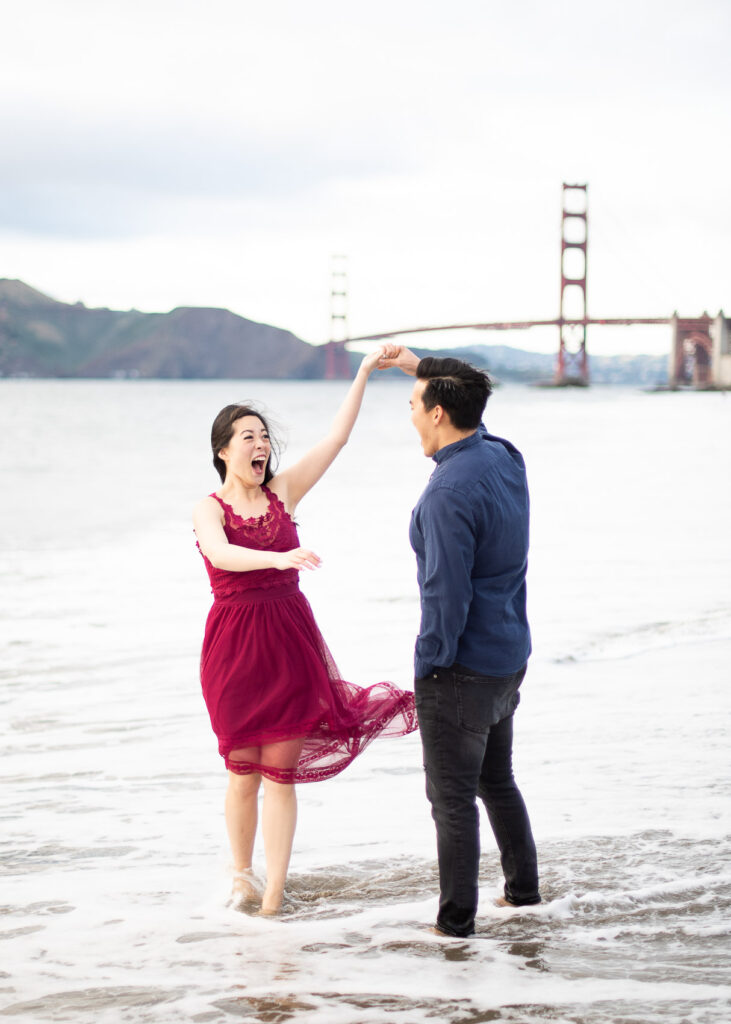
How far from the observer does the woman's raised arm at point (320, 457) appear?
7.68 feet

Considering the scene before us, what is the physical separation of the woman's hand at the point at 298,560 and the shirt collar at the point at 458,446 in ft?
0.90

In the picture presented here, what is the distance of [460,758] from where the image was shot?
1978mm

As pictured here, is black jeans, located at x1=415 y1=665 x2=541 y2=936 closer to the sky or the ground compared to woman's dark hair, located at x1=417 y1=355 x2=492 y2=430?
closer to the ground

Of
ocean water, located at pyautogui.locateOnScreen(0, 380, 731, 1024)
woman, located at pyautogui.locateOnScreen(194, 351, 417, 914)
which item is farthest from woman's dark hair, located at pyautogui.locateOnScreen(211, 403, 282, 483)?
ocean water, located at pyautogui.locateOnScreen(0, 380, 731, 1024)

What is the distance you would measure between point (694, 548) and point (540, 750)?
4.43 m

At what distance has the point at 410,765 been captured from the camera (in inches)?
131

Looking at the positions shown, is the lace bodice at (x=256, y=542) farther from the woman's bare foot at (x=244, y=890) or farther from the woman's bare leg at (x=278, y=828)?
the woman's bare foot at (x=244, y=890)

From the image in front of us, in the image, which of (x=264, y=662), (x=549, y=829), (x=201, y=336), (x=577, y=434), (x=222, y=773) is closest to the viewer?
(x=264, y=662)

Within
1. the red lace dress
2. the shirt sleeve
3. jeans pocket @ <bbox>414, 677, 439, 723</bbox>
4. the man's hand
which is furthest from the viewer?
the man's hand

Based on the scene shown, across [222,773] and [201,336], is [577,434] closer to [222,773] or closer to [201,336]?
[222,773]

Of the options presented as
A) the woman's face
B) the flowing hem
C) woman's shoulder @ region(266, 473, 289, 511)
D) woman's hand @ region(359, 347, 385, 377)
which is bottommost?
the flowing hem

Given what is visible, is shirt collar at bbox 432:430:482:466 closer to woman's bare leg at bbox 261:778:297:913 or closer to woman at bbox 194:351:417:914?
woman at bbox 194:351:417:914

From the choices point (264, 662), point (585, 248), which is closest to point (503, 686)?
point (264, 662)

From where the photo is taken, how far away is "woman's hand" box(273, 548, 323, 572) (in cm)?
195
